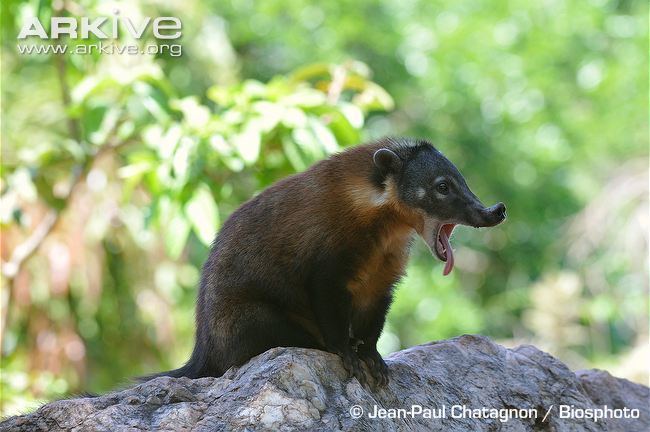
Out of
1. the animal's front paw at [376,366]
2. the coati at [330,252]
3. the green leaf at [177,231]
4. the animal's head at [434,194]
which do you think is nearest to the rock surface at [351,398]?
the animal's front paw at [376,366]

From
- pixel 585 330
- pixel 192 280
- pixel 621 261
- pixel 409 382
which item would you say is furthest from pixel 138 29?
pixel 585 330

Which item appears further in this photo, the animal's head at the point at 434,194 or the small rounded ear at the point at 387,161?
the small rounded ear at the point at 387,161

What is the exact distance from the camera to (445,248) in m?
4.93

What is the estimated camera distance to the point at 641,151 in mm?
16078

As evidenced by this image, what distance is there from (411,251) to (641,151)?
12.1m

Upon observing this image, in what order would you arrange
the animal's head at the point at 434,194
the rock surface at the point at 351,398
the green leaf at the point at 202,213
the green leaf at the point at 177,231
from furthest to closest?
the green leaf at the point at 177,231 → the green leaf at the point at 202,213 → the animal's head at the point at 434,194 → the rock surface at the point at 351,398

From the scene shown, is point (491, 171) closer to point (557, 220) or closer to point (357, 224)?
point (557, 220)

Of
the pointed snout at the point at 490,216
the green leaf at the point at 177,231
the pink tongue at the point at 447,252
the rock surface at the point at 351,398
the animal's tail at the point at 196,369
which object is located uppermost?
the green leaf at the point at 177,231

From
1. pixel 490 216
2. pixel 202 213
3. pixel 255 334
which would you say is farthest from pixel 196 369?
pixel 490 216

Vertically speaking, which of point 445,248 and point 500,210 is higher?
point 500,210

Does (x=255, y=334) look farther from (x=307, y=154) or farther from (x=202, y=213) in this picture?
(x=307, y=154)

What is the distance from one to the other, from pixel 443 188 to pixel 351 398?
1221mm

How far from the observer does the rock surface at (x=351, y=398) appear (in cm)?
400

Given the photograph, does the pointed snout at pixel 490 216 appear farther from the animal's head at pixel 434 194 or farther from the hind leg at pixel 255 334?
the hind leg at pixel 255 334
